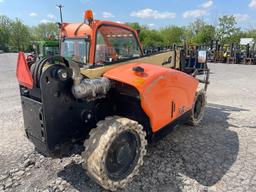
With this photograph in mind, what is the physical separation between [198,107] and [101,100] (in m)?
2.60

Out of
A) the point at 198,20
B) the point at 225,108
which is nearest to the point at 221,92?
the point at 225,108

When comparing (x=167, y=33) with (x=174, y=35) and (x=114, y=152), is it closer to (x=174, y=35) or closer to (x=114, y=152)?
(x=174, y=35)

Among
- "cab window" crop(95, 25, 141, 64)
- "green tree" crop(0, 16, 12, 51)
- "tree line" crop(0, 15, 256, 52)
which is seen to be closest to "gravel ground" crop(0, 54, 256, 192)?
"cab window" crop(95, 25, 141, 64)

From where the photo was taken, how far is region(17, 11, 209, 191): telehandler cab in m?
2.49

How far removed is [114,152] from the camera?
2.80m

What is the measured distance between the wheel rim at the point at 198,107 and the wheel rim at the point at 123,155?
2.29 m

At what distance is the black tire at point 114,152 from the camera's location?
8.26ft

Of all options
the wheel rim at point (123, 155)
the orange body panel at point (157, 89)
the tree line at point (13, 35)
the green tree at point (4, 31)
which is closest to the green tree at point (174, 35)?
the tree line at point (13, 35)

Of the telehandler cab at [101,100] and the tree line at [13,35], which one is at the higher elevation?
the tree line at [13,35]

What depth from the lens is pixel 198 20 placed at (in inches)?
2071

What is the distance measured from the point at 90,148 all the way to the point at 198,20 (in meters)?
55.6

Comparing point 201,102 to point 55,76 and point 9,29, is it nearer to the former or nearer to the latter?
point 55,76

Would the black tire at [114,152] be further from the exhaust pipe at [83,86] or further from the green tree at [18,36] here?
the green tree at [18,36]

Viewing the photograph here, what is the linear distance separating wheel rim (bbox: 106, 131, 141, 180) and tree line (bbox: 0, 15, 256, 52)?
15.3 meters
